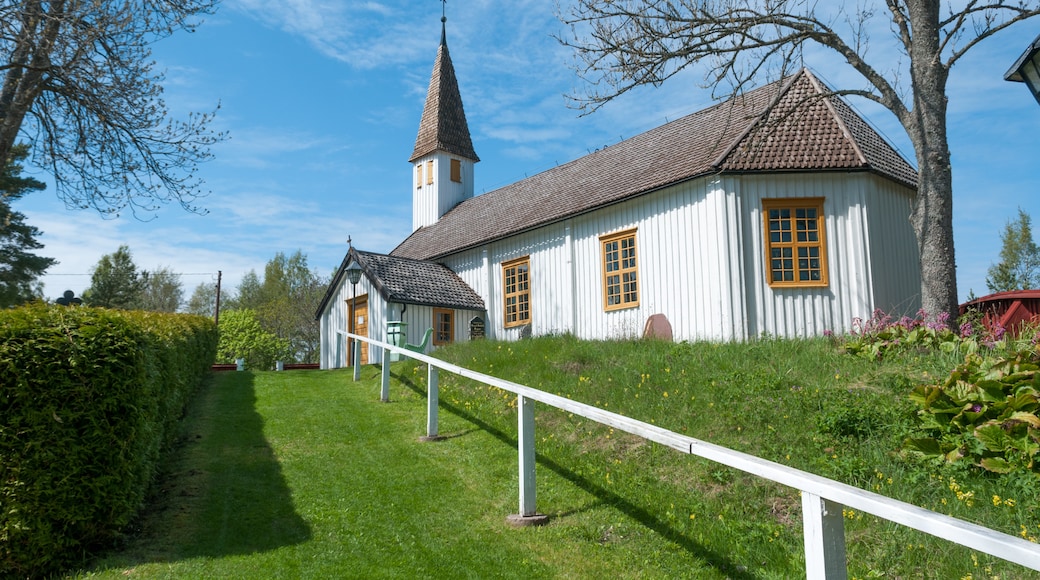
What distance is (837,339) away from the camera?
12.7 metres

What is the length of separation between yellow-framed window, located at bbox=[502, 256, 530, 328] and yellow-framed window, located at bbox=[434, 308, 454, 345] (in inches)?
65.1

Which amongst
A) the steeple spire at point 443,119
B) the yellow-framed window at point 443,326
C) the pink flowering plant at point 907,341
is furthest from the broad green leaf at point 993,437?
the steeple spire at point 443,119

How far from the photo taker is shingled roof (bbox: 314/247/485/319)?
2022 centimetres

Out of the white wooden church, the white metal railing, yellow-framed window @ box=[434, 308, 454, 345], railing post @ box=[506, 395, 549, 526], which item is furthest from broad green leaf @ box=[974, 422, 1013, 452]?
yellow-framed window @ box=[434, 308, 454, 345]

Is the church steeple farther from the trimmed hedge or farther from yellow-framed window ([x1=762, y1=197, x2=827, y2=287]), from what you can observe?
the trimmed hedge

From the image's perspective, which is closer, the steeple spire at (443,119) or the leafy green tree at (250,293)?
the steeple spire at (443,119)

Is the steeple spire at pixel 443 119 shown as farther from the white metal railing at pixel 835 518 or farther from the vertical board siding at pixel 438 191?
the white metal railing at pixel 835 518

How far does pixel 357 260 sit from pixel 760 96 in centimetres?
1206

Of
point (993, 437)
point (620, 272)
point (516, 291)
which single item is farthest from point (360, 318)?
point (993, 437)

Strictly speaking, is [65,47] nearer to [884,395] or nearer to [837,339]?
[884,395]

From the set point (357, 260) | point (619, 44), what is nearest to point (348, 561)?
point (619, 44)

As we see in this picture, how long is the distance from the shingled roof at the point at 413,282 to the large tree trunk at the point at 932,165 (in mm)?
12550

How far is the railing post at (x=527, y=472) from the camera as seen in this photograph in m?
6.10

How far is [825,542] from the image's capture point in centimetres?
320
